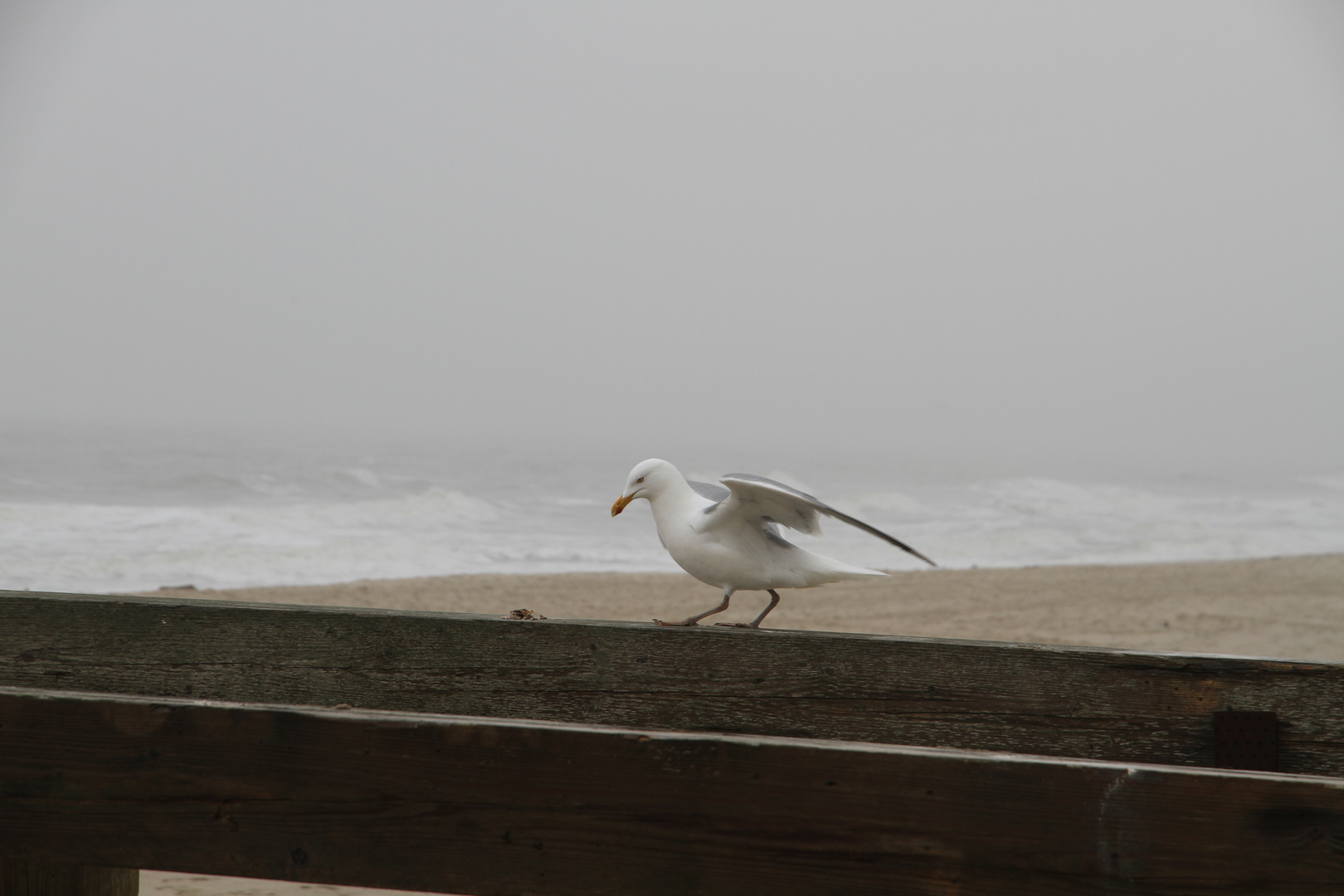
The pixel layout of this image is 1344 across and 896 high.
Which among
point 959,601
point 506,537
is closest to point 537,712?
point 959,601

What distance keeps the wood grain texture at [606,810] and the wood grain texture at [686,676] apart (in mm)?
636

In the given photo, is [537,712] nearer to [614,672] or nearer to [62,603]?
[614,672]

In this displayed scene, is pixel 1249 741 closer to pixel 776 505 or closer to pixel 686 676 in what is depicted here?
pixel 686 676

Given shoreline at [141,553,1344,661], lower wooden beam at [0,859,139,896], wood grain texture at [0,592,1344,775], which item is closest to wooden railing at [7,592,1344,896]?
lower wooden beam at [0,859,139,896]

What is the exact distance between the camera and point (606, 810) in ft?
3.18

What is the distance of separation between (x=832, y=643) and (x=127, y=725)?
100 cm

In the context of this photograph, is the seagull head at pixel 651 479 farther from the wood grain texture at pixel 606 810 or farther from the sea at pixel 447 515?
the sea at pixel 447 515

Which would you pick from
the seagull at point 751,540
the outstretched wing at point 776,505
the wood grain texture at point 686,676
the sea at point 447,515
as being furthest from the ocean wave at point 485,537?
the wood grain texture at point 686,676

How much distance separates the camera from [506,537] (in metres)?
16.2

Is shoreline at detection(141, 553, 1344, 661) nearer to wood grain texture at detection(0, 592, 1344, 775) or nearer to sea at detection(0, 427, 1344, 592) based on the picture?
sea at detection(0, 427, 1344, 592)

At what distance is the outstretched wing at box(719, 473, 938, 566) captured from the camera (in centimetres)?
238

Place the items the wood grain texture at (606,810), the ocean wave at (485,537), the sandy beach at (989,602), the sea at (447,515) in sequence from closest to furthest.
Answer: the wood grain texture at (606,810) < the sandy beach at (989,602) < the ocean wave at (485,537) < the sea at (447,515)

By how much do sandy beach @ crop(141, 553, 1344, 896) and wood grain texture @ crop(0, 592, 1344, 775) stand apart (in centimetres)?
583

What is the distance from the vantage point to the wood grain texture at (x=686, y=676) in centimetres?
149
